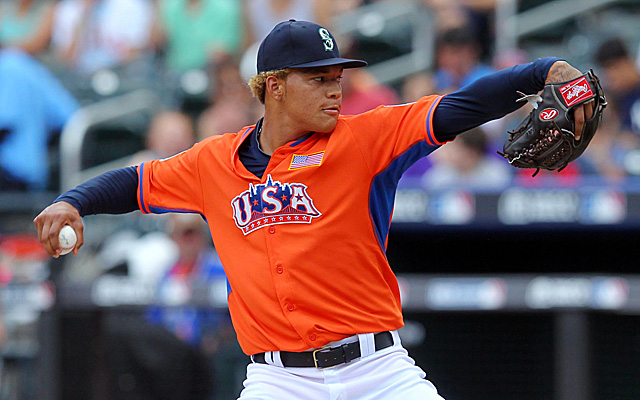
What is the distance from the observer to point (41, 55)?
309 inches

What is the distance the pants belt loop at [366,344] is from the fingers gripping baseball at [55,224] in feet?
3.14

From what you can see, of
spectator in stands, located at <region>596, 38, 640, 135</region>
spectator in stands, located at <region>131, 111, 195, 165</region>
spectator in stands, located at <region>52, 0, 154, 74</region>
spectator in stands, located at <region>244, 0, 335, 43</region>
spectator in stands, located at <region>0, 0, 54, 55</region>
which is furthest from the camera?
spectator in stands, located at <region>0, 0, 54, 55</region>

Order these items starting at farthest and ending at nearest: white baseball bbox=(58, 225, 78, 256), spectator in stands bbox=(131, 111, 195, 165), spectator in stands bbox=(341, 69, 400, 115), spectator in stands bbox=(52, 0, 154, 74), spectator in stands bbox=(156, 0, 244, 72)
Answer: spectator in stands bbox=(52, 0, 154, 74)
spectator in stands bbox=(156, 0, 244, 72)
spectator in stands bbox=(131, 111, 195, 165)
spectator in stands bbox=(341, 69, 400, 115)
white baseball bbox=(58, 225, 78, 256)

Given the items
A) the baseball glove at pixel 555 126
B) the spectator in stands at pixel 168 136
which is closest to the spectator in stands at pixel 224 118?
the spectator in stands at pixel 168 136

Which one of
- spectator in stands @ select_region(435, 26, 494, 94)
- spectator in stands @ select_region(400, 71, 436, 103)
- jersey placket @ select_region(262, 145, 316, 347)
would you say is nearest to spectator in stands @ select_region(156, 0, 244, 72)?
spectator in stands @ select_region(400, 71, 436, 103)

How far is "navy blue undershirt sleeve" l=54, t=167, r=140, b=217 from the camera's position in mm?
3080

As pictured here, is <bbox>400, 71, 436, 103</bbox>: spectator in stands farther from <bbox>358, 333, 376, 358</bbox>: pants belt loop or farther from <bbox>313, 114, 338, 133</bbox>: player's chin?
<bbox>358, 333, 376, 358</bbox>: pants belt loop

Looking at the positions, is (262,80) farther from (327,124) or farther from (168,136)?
(168,136)

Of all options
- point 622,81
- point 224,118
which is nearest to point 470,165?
point 622,81

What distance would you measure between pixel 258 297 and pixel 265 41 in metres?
0.88

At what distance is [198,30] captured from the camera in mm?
7336

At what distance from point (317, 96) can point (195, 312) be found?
8.66 ft

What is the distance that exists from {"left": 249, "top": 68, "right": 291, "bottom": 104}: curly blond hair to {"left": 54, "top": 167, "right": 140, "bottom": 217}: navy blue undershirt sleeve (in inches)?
21.0

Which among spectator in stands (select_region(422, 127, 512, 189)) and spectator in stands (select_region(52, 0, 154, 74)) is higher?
spectator in stands (select_region(52, 0, 154, 74))
